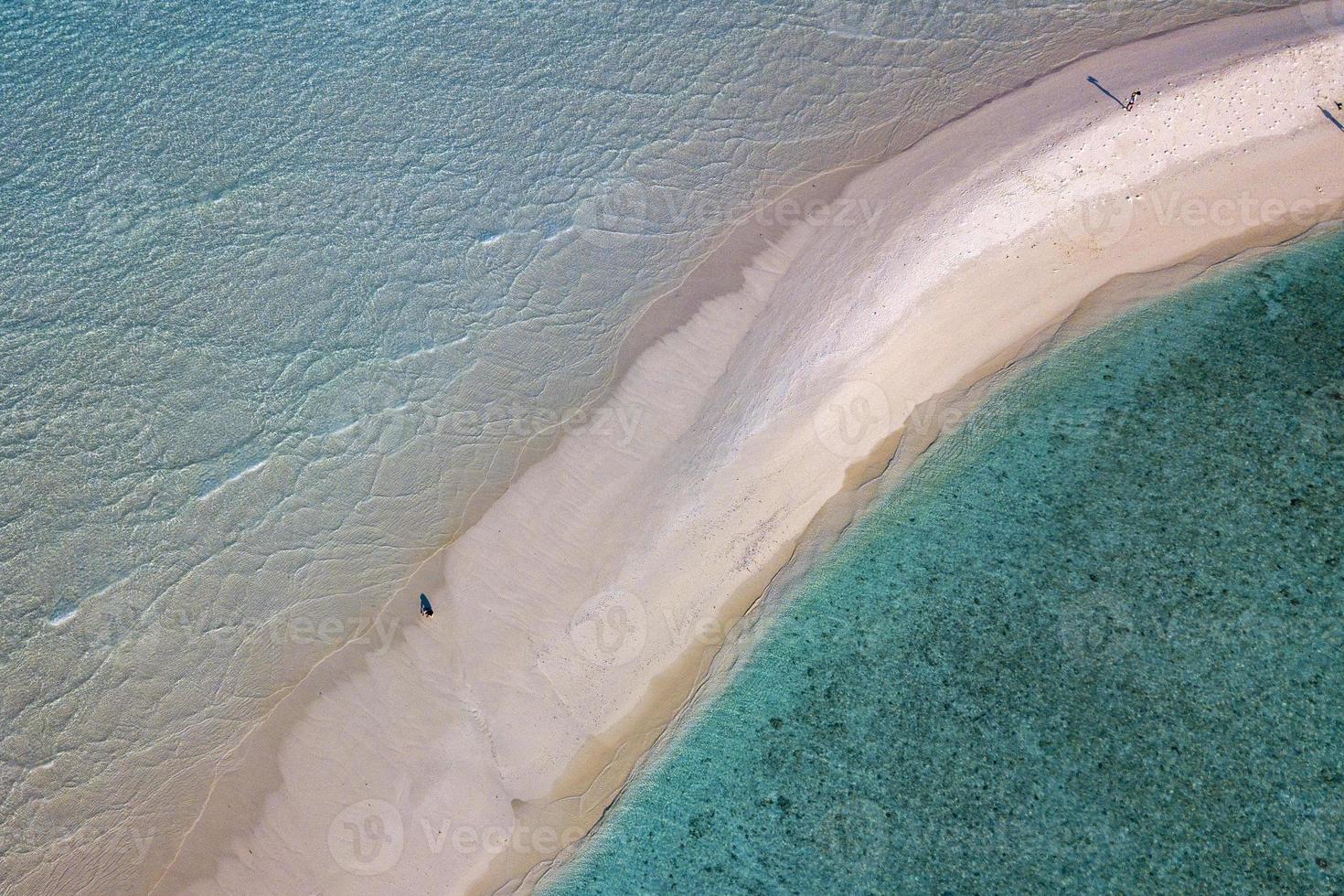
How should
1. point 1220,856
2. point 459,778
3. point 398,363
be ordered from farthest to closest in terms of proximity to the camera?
point 398,363, point 459,778, point 1220,856

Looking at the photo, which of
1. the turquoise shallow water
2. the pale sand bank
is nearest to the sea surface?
the pale sand bank

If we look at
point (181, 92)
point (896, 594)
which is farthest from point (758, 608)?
point (181, 92)

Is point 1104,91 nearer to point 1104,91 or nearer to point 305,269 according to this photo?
point 1104,91

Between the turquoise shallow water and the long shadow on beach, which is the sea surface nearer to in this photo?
the long shadow on beach

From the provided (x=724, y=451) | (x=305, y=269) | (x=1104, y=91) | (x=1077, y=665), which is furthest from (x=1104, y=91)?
(x=305, y=269)

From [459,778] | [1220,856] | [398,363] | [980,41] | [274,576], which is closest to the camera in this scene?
[1220,856]

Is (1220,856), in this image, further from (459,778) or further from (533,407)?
(533,407)

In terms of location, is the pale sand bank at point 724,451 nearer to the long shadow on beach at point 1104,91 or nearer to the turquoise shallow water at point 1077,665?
the long shadow on beach at point 1104,91
